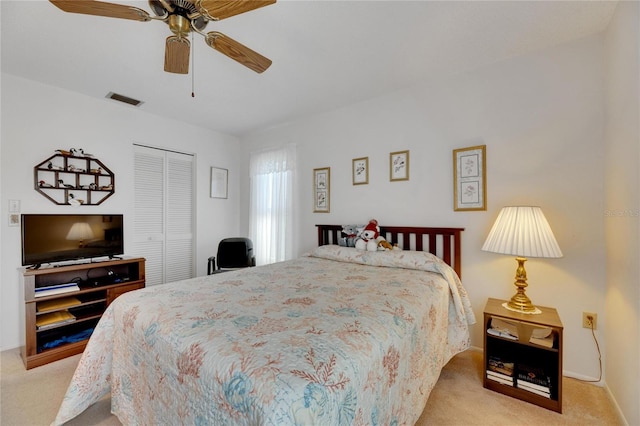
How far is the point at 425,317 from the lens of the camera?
154cm

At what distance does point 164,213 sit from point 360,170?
8.78ft

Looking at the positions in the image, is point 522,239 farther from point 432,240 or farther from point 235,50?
point 235,50

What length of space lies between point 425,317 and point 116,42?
9.48 feet

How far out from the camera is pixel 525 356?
2.00m

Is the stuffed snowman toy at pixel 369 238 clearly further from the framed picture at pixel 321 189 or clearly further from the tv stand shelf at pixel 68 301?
the tv stand shelf at pixel 68 301

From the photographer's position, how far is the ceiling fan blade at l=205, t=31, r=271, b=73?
149 centimetres

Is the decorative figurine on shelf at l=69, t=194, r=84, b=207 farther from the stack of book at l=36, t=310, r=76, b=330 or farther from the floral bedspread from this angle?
the floral bedspread

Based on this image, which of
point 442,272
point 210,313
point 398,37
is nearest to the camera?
point 210,313

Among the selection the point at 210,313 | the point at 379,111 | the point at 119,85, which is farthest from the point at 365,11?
the point at 119,85

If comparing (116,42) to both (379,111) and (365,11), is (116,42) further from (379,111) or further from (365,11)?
(379,111)

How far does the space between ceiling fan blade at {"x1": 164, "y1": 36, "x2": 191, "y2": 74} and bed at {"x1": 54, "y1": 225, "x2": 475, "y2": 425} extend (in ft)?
4.71

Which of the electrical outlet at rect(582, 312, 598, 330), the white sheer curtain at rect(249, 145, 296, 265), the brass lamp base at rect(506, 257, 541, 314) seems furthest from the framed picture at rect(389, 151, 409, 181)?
the electrical outlet at rect(582, 312, 598, 330)

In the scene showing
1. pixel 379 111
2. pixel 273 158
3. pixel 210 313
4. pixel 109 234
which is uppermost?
pixel 379 111

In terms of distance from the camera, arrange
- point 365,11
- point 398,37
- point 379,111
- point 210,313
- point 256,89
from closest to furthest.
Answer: point 210,313, point 365,11, point 398,37, point 256,89, point 379,111
